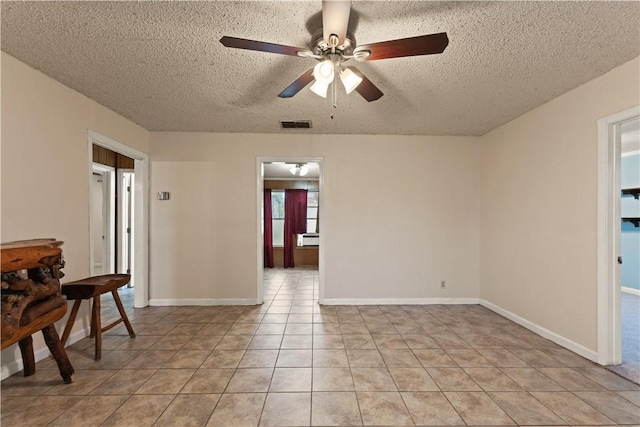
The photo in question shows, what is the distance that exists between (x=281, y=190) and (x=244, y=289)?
382 cm

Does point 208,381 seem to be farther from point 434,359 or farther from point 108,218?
point 108,218

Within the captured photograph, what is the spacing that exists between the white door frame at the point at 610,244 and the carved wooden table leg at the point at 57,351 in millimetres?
4146

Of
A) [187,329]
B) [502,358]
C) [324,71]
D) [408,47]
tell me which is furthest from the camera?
[187,329]

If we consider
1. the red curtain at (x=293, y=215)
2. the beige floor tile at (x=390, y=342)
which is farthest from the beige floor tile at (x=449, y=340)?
the red curtain at (x=293, y=215)

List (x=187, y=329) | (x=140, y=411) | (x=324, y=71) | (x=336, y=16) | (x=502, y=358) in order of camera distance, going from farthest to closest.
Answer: (x=187, y=329) → (x=502, y=358) → (x=140, y=411) → (x=324, y=71) → (x=336, y=16)

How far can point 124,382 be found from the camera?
2018mm

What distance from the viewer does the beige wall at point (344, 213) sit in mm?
3793

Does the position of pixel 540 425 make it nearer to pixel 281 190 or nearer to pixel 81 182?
pixel 81 182

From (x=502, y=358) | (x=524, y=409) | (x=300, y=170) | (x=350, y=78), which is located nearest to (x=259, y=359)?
(x=524, y=409)

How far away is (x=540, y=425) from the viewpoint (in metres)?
1.62

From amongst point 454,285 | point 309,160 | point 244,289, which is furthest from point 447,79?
point 244,289

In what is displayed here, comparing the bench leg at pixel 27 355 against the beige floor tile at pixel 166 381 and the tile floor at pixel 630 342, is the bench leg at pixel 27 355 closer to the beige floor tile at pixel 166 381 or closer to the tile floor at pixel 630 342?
the beige floor tile at pixel 166 381

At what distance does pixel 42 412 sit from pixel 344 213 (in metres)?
3.24

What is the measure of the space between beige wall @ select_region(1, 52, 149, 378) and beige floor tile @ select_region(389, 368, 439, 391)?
2904mm
